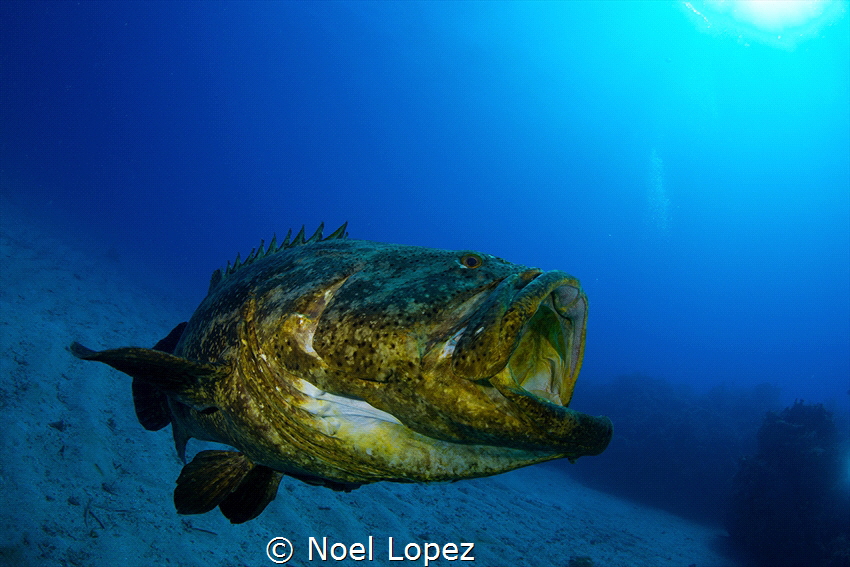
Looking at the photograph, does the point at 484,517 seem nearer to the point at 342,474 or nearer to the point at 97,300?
the point at 342,474

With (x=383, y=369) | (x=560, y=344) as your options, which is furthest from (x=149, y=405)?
(x=560, y=344)

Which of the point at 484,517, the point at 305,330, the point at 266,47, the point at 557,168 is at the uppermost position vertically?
the point at 557,168

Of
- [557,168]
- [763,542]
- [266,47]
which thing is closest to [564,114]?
[557,168]

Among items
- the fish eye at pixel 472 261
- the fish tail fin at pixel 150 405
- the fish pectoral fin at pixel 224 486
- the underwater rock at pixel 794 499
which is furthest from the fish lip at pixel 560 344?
the underwater rock at pixel 794 499

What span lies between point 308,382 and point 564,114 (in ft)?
387

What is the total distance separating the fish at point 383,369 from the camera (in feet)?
4.51

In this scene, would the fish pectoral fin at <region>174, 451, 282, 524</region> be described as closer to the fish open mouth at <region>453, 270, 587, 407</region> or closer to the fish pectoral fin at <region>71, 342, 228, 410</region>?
the fish pectoral fin at <region>71, 342, 228, 410</region>

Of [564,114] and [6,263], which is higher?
Answer: [564,114]

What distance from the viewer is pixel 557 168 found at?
115875mm

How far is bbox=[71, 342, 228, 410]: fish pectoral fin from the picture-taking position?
1814 millimetres

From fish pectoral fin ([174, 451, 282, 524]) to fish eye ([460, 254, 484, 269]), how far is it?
195 centimetres

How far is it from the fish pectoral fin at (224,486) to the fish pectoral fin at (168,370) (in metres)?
0.53

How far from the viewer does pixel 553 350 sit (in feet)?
6.32

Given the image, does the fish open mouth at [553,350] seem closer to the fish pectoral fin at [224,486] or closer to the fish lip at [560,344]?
the fish lip at [560,344]
